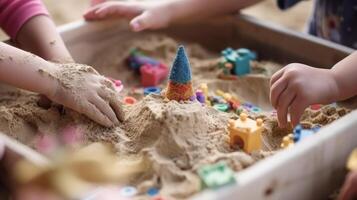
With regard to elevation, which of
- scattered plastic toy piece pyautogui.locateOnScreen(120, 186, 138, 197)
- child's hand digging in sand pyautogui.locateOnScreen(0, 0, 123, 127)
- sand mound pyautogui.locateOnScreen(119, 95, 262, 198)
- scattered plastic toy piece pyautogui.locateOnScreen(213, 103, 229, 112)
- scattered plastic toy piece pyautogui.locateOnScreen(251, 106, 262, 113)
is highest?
child's hand digging in sand pyautogui.locateOnScreen(0, 0, 123, 127)

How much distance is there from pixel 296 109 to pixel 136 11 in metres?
0.51

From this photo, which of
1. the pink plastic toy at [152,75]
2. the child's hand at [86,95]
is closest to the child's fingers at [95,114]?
the child's hand at [86,95]

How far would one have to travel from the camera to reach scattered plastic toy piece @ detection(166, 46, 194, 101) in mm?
905

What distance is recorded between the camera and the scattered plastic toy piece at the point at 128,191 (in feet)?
2.49

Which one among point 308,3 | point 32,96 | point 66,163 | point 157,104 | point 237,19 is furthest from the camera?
point 308,3

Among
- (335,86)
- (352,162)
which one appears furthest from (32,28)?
(352,162)

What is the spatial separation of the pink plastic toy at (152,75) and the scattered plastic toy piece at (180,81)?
314 mm

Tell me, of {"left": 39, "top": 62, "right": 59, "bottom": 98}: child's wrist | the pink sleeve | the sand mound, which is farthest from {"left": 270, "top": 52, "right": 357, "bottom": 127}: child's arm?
the pink sleeve

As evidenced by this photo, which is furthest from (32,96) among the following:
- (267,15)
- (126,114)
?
(267,15)

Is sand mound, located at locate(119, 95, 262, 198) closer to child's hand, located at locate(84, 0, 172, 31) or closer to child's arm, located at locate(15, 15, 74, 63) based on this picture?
child's arm, located at locate(15, 15, 74, 63)

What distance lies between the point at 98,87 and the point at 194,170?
0.24m

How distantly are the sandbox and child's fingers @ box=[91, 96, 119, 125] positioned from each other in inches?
0.8

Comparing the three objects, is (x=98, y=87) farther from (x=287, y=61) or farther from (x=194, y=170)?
(x=287, y=61)

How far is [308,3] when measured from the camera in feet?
7.22
